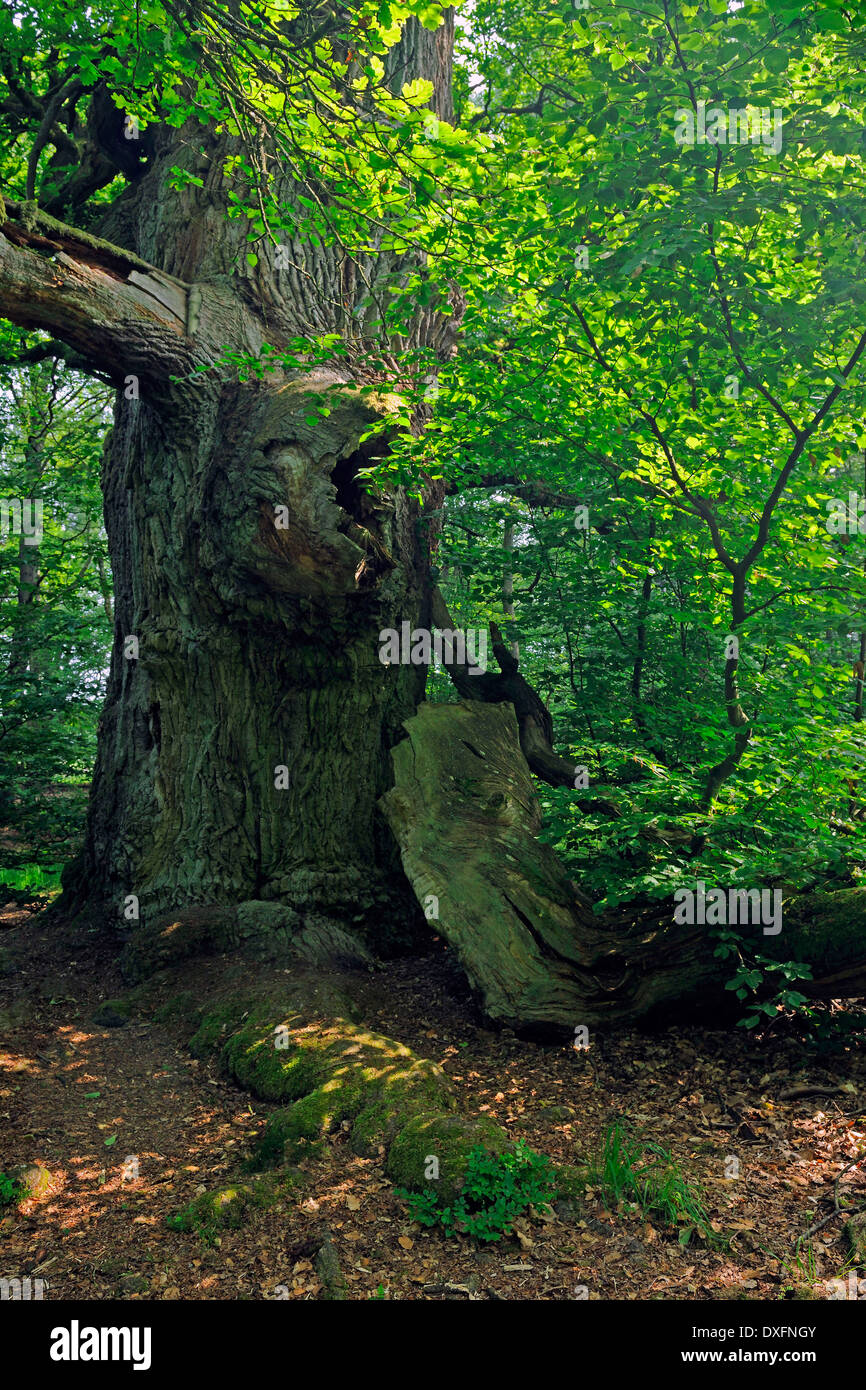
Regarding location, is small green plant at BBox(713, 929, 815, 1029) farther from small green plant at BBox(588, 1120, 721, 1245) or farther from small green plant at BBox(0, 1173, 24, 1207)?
small green plant at BBox(0, 1173, 24, 1207)

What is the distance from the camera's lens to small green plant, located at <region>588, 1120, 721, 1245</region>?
3182 millimetres

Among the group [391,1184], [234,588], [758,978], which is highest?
[234,588]

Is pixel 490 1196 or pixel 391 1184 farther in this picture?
pixel 391 1184

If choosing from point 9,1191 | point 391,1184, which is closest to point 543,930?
point 391,1184

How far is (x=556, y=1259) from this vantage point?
3.05 meters

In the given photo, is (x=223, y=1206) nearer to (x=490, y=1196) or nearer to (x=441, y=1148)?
(x=441, y=1148)

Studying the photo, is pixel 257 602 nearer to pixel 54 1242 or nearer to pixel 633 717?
pixel 633 717

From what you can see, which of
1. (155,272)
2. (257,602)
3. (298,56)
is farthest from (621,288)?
(155,272)

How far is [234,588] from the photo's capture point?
5.59 meters

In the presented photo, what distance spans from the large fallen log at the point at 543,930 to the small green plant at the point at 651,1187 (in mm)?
1164

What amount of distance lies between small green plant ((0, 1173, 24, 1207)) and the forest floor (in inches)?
1.4

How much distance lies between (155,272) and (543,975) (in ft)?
17.6

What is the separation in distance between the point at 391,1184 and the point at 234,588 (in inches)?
145

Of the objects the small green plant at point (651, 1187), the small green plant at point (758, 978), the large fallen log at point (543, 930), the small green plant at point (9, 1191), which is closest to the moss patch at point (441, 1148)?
the small green plant at point (651, 1187)
